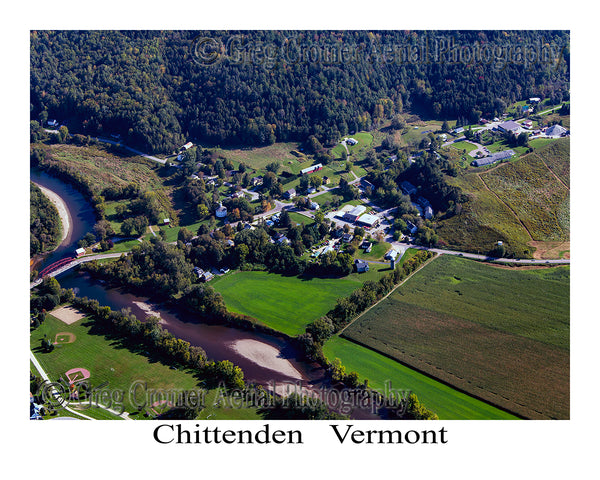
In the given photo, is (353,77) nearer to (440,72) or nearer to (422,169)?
(440,72)

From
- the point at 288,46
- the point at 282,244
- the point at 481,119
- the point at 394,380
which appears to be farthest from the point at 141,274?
the point at 481,119

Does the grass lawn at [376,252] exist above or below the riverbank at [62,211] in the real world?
below

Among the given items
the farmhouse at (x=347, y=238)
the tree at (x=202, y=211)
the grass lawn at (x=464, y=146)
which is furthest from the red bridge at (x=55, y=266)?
the grass lawn at (x=464, y=146)

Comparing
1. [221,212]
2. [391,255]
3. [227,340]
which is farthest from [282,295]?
[221,212]

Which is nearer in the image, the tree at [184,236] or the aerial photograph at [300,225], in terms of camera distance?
the aerial photograph at [300,225]

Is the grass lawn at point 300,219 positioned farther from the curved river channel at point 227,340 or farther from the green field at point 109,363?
the green field at point 109,363

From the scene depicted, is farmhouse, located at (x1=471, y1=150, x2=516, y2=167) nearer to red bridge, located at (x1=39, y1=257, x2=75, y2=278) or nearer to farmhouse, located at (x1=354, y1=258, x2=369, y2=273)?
farmhouse, located at (x1=354, y1=258, x2=369, y2=273)
